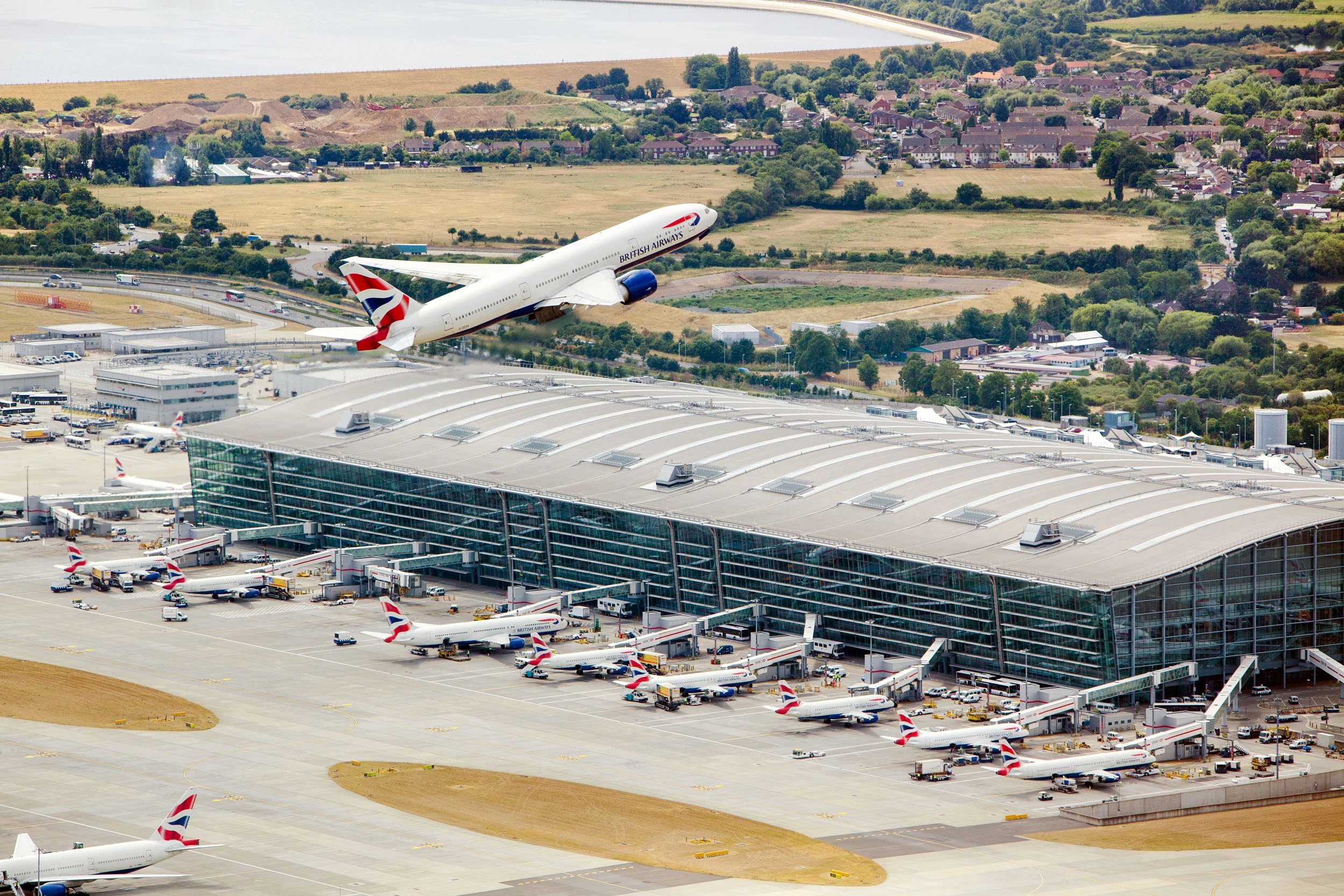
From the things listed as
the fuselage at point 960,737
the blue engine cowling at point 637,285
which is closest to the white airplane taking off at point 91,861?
the fuselage at point 960,737

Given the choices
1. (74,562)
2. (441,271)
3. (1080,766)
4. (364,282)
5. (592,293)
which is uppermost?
(364,282)

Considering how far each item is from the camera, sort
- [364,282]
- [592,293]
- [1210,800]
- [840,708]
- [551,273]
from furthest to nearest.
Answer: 1. [592,293]
2. [551,273]
3. [364,282]
4. [840,708]
5. [1210,800]

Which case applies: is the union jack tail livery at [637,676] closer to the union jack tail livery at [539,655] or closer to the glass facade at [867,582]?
the union jack tail livery at [539,655]

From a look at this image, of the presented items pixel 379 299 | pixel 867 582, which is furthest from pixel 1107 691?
pixel 379 299

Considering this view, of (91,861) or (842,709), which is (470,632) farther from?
(91,861)

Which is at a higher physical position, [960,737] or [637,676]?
[637,676]

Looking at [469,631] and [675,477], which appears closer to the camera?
[469,631]

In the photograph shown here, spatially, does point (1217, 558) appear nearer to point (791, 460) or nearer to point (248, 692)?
point (791, 460)
